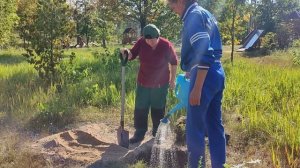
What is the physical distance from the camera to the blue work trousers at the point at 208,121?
294cm

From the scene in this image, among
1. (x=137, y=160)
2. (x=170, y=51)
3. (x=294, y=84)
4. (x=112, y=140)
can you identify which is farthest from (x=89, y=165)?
(x=294, y=84)

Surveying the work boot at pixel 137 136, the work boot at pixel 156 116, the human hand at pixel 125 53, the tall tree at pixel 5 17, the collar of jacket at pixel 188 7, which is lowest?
the work boot at pixel 137 136

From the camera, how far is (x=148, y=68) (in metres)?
4.35

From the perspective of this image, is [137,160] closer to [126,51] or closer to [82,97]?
[126,51]

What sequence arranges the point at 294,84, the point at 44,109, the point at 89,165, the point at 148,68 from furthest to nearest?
the point at 294,84 → the point at 44,109 → the point at 148,68 → the point at 89,165

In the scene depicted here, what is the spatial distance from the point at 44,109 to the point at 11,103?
40.3 inches

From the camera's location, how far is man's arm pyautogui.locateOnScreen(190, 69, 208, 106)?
2.80 metres

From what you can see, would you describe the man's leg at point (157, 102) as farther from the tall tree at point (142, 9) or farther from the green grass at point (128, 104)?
the tall tree at point (142, 9)

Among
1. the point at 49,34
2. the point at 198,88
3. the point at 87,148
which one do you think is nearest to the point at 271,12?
the point at 49,34

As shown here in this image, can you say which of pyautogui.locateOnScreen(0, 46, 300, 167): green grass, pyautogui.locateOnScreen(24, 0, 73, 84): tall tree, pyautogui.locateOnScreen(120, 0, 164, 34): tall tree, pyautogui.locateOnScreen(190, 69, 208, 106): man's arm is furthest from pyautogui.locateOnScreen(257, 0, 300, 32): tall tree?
pyautogui.locateOnScreen(190, 69, 208, 106): man's arm

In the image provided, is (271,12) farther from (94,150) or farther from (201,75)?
(201,75)

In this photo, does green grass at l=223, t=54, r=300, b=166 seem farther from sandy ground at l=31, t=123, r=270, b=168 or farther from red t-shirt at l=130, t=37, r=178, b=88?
red t-shirt at l=130, t=37, r=178, b=88

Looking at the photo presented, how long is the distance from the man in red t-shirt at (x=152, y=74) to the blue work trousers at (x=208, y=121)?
135cm

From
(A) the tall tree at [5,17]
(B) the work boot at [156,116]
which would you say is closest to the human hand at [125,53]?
(B) the work boot at [156,116]
